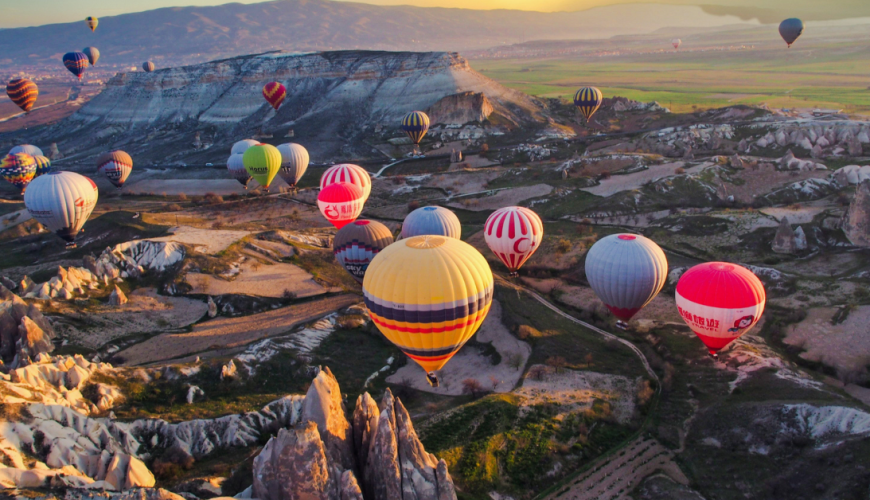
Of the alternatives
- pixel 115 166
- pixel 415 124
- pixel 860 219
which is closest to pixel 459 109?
pixel 415 124

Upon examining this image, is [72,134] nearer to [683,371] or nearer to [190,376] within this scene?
[190,376]

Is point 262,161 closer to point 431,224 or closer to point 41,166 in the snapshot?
point 431,224

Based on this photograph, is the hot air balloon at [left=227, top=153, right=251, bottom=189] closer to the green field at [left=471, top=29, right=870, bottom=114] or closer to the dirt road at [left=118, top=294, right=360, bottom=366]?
the dirt road at [left=118, top=294, right=360, bottom=366]

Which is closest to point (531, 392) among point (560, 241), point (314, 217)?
point (560, 241)

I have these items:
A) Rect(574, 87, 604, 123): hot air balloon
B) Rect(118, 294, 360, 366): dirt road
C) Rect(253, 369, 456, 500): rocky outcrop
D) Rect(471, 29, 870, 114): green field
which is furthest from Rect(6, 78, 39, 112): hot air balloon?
Rect(253, 369, 456, 500): rocky outcrop

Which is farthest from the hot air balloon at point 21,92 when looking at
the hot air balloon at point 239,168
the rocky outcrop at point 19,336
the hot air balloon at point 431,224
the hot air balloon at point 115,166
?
the hot air balloon at point 431,224

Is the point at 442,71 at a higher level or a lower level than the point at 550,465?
higher

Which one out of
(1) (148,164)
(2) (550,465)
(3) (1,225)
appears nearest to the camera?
(2) (550,465)
